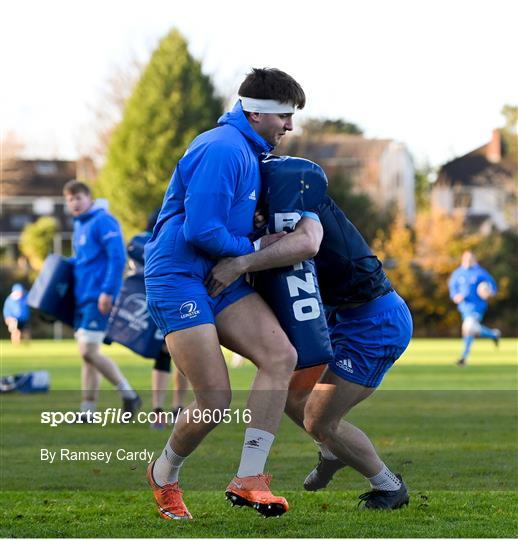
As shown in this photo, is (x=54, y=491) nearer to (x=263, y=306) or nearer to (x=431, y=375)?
(x=263, y=306)

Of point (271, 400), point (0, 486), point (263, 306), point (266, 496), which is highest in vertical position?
point (263, 306)

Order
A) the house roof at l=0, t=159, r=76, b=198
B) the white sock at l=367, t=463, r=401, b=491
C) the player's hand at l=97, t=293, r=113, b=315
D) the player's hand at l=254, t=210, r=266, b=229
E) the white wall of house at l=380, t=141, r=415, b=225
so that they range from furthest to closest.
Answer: the white wall of house at l=380, t=141, r=415, b=225 < the house roof at l=0, t=159, r=76, b=198 < the player's hand at l=97, t=293, r=113, b=315 < the white sock at l=367, t=463, r=401, b=491 < the player's hand at l=254, t=210, r=266, b=229

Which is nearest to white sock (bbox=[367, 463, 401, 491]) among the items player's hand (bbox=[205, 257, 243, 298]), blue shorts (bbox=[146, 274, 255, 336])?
blue shorts (bbox=[146, 274, 255, 336])

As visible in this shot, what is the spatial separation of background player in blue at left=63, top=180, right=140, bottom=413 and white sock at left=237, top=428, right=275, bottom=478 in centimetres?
592

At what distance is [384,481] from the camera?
6910mm

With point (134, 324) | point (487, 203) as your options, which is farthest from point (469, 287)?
point (487, 203)

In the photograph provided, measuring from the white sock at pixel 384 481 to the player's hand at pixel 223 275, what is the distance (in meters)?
1.51

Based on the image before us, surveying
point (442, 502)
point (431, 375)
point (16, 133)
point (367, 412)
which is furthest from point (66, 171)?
point (442, 502)

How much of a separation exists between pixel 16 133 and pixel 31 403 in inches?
2109

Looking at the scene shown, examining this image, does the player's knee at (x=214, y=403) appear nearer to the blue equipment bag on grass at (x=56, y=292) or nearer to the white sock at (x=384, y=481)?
the white sock at (x=384, y=481)

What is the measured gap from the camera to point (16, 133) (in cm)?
6656

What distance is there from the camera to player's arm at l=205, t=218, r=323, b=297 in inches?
241

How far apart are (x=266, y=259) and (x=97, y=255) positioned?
6.19m

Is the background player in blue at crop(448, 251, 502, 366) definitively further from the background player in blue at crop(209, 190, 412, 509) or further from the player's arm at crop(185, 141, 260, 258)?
the player's arm at crop(185, 141, 260, 258)
